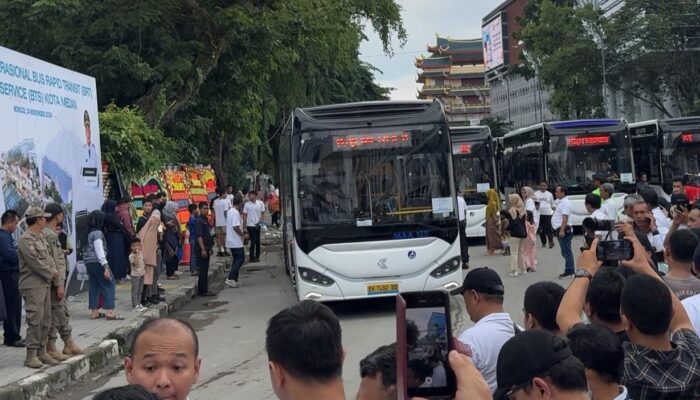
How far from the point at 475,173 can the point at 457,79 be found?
10057 cm

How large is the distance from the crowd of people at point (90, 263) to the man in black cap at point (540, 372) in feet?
25.6

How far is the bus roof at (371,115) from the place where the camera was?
1326 cm

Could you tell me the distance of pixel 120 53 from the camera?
20875mm

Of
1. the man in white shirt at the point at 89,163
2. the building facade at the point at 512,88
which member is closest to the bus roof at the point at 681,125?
the man in white shirt at the point at 89,163

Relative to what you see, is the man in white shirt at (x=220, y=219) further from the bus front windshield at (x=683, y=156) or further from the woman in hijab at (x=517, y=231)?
the bus front windshield at (x=683, y=156)

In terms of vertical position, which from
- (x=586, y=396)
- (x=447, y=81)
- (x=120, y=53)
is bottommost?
(x=586, y=396)

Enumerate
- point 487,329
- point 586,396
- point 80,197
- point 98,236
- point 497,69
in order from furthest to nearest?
point 497,69 < point 80,197 < point 98,236 < point 487,329 < point 586,396

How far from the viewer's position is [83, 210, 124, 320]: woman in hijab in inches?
496

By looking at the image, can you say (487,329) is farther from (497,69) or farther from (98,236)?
(497,69)

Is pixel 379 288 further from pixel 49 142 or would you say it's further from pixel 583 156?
pixel 583 156

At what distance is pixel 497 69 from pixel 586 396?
4590 inches

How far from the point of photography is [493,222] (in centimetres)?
2081

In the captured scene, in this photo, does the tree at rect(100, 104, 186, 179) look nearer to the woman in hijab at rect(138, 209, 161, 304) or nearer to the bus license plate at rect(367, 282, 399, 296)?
the woman in hijab at rect(138, 209, 161, 304)

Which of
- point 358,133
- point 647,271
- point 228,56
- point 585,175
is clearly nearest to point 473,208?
point 585,175
